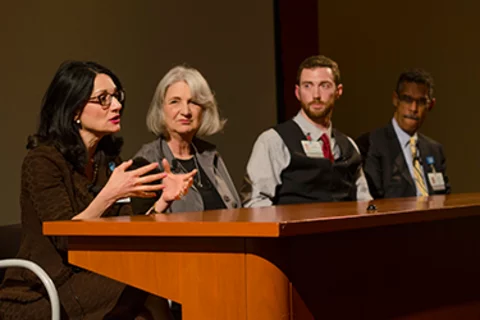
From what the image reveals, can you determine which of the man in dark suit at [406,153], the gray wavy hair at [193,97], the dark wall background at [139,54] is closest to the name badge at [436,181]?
the man in dark suit at [406,153]

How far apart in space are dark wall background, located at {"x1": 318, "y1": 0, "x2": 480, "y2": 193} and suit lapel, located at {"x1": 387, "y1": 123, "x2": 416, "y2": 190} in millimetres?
2240

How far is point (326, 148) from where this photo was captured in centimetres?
477

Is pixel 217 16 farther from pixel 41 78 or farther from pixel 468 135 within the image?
pixel 468 135

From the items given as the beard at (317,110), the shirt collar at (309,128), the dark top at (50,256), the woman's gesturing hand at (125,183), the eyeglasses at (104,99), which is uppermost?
the eyeglasses at (104,99)

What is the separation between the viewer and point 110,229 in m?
2.36

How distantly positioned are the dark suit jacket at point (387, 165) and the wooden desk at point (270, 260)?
2.47 metres

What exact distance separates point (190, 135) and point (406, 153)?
67.8 inches

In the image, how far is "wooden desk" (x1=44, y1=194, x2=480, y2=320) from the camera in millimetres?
2188

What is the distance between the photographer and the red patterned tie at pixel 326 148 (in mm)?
4762

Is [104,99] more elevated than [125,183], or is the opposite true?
[104,99]

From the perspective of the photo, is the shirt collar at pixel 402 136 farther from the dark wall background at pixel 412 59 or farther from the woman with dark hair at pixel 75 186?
the woman with dark hair at pixel 75 186

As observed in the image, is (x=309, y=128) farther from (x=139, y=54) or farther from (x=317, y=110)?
(x=139, y=54)

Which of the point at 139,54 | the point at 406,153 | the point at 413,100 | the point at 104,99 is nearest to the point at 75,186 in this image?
the point at 104,99

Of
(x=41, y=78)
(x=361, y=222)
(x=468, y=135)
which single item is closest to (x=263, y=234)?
(x=361, y=222)
